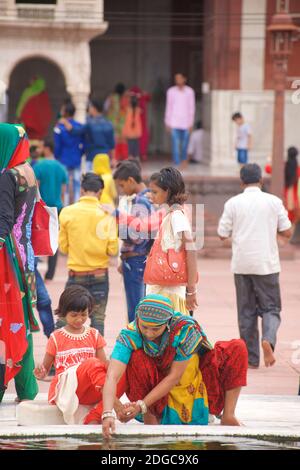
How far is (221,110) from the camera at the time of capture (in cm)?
1980

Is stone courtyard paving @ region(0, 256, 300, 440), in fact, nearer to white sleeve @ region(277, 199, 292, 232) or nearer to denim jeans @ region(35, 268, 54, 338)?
denim jeans @ region(35, 268, 54, 338)

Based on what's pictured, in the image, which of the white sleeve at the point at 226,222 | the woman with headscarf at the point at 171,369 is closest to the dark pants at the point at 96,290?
the white sleeve at the point at 226,222

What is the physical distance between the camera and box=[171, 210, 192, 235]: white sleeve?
23.4ft

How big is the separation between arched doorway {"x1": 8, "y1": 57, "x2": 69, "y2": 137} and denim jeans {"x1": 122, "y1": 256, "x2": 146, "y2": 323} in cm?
1573

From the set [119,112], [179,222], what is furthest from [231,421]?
[119,112]

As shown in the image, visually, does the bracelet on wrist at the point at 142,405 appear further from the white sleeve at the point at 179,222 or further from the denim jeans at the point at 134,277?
the denim jeans at the point at 134,277

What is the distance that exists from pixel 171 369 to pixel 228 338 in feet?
12.8

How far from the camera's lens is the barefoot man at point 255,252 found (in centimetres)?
845

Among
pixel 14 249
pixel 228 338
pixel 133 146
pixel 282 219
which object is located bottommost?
pixel 133 146

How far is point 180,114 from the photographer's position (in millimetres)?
19344

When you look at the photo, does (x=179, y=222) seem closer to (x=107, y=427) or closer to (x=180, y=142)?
(x=107, y=427)

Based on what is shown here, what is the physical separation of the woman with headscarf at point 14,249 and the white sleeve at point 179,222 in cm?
96
